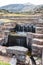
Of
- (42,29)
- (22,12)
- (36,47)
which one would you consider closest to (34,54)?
(36,47)

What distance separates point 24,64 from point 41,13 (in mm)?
12864

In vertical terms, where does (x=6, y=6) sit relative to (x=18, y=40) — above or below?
above

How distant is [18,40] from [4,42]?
1.04 m

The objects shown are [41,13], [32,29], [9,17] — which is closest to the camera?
[32,29]

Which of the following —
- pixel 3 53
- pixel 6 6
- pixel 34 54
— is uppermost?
pixel 6 6

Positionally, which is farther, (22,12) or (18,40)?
(22,12)

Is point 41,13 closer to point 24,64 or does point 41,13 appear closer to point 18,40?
point 18,40

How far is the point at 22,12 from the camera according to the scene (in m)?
18.9

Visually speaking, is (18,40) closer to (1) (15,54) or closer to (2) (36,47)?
(2) (36,47)

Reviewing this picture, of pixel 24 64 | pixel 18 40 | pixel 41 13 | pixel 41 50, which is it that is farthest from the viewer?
pixel 41 13

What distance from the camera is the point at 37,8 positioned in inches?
727

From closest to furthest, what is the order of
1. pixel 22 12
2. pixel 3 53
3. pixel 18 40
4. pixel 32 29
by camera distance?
pixel 3 53
pixel 18 40
pixel 32 29
pixel 22 12

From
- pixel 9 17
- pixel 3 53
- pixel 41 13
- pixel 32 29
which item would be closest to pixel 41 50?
pixel 3 53

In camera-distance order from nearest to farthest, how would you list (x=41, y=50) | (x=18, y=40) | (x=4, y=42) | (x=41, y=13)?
(x=41, y=50) < (x=4, y=42) < (x=18, y=40) < (x=41, y=13)
